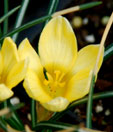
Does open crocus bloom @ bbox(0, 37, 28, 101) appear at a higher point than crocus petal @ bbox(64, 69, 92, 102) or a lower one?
higher

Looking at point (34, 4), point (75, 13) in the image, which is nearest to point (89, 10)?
point (75, 13)

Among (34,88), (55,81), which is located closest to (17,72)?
(34,88)

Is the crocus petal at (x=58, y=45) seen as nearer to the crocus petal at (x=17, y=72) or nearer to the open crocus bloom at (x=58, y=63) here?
the open crocus bloom at (x=58, y=63)

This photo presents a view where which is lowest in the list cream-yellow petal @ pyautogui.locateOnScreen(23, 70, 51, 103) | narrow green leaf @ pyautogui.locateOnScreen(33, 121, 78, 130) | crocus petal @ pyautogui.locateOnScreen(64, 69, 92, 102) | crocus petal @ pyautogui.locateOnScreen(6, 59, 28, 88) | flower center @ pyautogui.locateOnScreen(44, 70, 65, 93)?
narrow green leaf @ pyautogui.locateOnScreen(33, 121, 78, 130)

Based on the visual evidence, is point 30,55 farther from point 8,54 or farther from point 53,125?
point 53,125

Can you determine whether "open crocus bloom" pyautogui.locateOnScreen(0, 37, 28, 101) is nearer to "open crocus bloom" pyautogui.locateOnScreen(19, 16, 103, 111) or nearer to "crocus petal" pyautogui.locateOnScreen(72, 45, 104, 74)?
"open crocus bloom" pyautogui.locateOnScreen(19, 16, 103, 111)

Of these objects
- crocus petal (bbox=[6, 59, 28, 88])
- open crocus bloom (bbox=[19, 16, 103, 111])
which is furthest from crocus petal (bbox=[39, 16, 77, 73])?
crocus petal (bbox=[6, 59, 28, 88])
